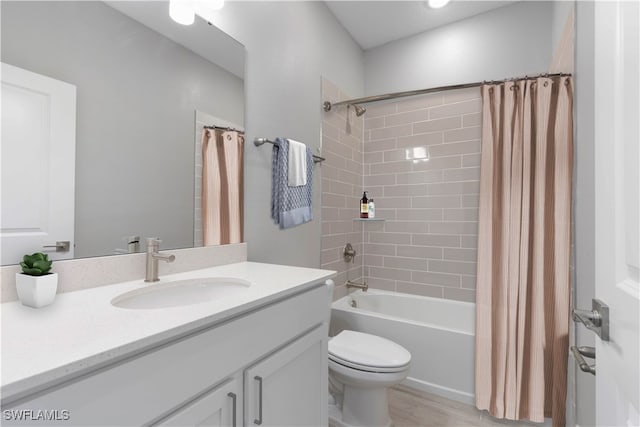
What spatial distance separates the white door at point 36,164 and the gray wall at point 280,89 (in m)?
0.77

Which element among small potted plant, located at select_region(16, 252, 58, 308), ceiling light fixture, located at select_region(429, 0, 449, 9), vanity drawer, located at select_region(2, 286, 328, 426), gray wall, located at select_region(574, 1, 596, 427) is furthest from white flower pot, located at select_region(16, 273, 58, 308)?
ceiling light fixture, located at select_region(429, 0, 449, 9)

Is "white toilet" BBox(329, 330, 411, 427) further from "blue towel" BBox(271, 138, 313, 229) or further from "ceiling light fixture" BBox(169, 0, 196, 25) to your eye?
"ceiling light fixture" BBox(169, 0, 196, 25)

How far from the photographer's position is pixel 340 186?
250 centimetres

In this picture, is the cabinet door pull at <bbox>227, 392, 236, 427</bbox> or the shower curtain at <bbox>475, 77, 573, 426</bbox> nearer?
the cabinet door pull at <bbox>227, 392, 236, 427</bbox>

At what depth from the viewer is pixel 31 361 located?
1.62 ft

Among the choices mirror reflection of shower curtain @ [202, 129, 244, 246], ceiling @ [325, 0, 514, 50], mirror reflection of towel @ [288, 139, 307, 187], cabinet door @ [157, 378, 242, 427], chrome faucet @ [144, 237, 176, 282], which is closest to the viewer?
cabinet door @ [157, 378, 242, 427]

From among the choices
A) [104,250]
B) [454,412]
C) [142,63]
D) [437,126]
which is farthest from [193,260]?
[437,126]

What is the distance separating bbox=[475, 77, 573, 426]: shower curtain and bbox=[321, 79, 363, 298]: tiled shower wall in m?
1.03

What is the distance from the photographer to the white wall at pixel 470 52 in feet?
7.19

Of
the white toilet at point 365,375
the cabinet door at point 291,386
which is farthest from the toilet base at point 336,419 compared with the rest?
the cabinet door at point 291,386

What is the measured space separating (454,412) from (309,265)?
1287 mm

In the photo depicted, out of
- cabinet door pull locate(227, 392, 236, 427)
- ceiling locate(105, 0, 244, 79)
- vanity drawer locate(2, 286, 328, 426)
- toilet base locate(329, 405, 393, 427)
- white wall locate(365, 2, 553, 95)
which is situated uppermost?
white wall locate(365, 2, 553, 95)

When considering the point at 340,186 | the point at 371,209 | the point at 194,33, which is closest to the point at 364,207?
the point at 371,209

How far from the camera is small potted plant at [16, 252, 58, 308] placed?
0.78 meters
